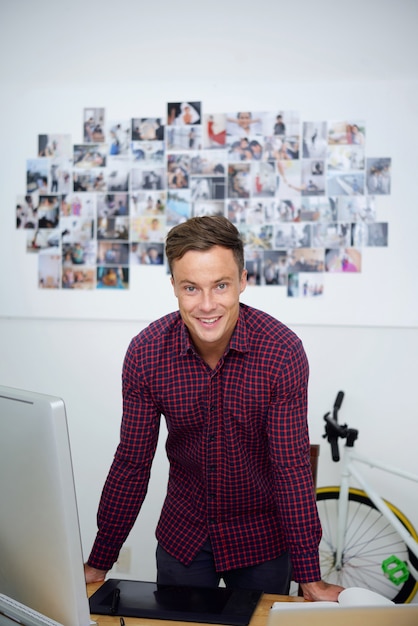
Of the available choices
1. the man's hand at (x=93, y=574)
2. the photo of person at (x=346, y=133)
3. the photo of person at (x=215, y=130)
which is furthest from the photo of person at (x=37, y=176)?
the man's hand at (x=93, y=574)

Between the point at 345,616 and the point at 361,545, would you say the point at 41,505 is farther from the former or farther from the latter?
the point at 361,545

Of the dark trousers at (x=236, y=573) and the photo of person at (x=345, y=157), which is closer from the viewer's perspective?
the dark trousers at (x=236, y=573)

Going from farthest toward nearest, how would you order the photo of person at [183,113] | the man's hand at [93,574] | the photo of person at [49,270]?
the photo of person at [49,270], the photo of person at [183,113], the man's hand at [93,574]

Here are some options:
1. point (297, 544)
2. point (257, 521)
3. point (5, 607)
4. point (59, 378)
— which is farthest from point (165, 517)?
point (59, 378)

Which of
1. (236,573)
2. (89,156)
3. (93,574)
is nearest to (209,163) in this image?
(89,156)

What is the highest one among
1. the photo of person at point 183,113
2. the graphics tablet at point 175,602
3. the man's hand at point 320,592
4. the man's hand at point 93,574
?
the photo of person at point 183,113

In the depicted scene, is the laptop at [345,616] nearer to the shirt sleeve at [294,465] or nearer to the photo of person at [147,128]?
the shirt sleeve at [294,465]

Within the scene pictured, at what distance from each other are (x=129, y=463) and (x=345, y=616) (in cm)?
76

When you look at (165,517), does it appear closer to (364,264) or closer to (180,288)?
(180,288)

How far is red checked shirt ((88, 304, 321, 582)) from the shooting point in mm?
1489

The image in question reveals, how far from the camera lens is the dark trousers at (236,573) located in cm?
167

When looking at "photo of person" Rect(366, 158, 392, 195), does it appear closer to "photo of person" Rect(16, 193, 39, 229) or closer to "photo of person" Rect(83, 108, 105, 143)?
"photo of person" Rect(83, 108, 105, 143)

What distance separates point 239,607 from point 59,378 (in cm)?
173

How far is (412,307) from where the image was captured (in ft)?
8.41
